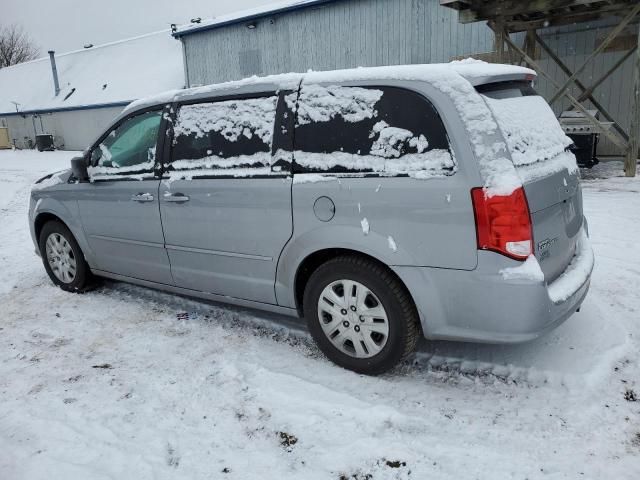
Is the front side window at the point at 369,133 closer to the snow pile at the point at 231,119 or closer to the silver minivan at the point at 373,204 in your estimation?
the silver minivan at the point at 373,204

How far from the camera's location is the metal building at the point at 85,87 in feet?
89.9

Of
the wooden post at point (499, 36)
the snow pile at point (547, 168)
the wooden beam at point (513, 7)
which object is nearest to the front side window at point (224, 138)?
the snow pile at point (547, 168)

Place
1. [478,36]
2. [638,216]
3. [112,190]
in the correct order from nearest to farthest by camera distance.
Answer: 1. [112,190]
2. [638,216]
3. [478,36]

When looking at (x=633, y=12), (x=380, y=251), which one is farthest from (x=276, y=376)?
(x=633, y=12)

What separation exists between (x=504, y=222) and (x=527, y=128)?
0.71 metres

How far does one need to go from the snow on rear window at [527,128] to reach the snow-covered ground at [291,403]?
1.29 m

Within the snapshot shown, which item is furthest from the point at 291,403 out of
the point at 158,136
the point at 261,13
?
the point at 261,13

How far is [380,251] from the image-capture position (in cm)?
280

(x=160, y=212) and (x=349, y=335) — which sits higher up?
(x=160, y=212)

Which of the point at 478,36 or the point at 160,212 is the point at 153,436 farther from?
the point at 478,36

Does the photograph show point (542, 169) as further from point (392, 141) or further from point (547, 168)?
point (392, 141)

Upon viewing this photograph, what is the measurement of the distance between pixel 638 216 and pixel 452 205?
17.8 feet

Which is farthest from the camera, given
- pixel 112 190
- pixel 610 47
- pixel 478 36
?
pixel 478 36

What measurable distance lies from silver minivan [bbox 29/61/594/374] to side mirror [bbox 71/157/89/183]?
2.09 feet
